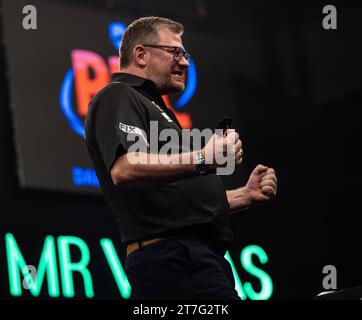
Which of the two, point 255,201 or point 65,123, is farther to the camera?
point 65,123

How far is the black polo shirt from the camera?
290 centimetres

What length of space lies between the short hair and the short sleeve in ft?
1.11

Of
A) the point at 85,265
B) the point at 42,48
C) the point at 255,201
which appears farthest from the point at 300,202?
the point at 255,201

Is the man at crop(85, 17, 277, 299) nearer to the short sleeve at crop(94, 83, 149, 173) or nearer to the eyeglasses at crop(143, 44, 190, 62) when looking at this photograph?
the short sleeve at crop(94, 83, 149, 173)

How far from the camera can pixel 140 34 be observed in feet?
11.0

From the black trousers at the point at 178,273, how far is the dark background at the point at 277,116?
4665 millimetres

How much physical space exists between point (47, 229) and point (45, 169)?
0.57 metres

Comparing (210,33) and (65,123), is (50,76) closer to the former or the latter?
(65,123)

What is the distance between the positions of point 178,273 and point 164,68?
88cm

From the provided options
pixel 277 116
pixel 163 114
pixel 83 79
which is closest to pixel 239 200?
pixel 163 114

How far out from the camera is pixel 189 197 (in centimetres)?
297

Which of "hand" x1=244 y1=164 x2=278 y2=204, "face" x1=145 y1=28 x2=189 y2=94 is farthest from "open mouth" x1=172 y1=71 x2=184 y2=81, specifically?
"hand" x1=244 y1=164 x2=278 y2=204

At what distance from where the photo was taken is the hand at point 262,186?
10.9 feet

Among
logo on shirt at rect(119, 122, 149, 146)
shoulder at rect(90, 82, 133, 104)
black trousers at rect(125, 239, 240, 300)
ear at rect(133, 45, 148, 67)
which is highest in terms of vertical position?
ear at rect(133, 45, 148, 67)
